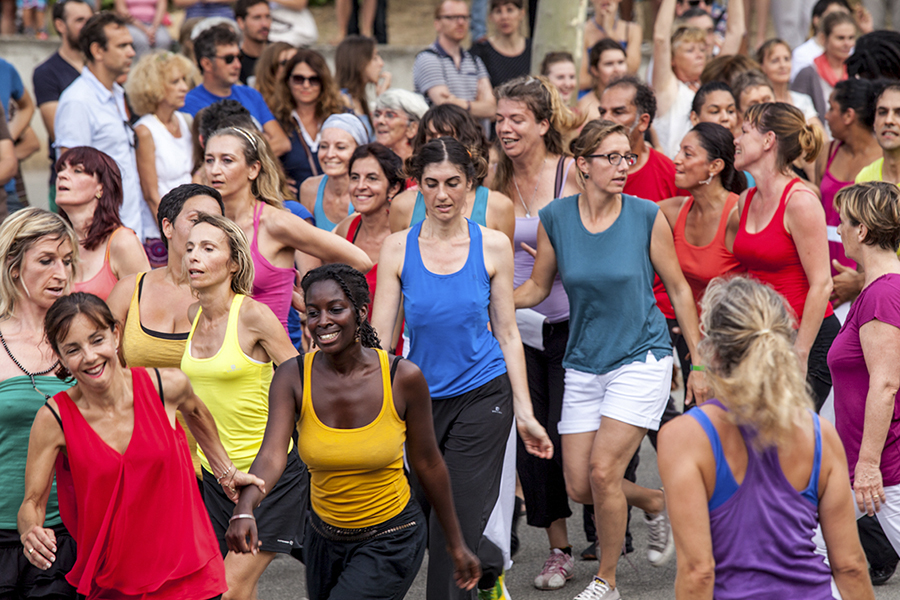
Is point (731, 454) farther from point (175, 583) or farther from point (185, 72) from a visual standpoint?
point (185, 72)

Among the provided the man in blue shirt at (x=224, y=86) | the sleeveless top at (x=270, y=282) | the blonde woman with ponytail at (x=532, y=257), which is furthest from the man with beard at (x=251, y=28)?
the sleeveless top at (x=270, y=282)

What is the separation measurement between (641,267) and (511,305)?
68cm

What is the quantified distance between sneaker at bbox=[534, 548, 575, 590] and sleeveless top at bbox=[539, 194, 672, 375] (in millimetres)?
1048

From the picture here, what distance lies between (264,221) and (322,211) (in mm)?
1510

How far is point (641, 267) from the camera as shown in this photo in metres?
4.86

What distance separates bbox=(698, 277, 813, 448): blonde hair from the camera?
2.75 m

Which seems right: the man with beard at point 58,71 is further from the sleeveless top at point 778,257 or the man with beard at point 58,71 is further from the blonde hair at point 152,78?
the sleeveless top at point 778,257

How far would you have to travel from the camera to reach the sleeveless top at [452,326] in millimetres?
4465

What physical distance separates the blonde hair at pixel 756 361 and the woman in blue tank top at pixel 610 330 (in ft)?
6.31

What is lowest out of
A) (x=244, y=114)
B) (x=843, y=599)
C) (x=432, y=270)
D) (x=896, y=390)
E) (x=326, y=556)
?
(x=326, y=556)

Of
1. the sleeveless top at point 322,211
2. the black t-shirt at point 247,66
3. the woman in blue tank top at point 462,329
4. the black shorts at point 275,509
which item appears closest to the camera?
the black shorts at point 275,509

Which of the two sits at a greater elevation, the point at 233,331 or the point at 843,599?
the point at 233,331

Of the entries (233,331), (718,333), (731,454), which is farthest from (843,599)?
(233,331)

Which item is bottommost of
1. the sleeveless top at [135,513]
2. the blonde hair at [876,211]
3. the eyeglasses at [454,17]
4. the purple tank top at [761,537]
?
the sleeveless top at [135,513]
